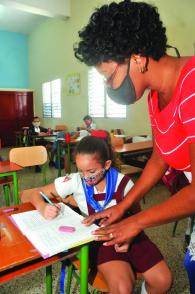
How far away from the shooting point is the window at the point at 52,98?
782 cm

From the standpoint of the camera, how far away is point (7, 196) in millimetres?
2482

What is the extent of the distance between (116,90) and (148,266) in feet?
2.38

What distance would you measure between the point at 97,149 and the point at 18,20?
27.4 feet

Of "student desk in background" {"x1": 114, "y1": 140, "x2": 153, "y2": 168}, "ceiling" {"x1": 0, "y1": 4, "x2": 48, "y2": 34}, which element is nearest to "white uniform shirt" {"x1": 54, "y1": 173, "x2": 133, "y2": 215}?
"student desk in background" {"x1": 114, "y1": 140, "x2": 153, "y2": 168}

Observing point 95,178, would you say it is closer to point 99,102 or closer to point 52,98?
point 99,102

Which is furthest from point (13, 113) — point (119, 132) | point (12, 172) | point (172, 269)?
point (172, 269)

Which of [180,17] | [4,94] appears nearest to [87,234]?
[180,17]

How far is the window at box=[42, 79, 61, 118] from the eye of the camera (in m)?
7.82

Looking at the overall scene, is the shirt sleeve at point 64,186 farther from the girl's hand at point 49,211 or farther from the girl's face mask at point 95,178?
the girl's hand at point 49,211

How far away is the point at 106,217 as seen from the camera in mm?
1002

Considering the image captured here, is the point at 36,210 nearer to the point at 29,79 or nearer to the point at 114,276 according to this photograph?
the point at 114,276

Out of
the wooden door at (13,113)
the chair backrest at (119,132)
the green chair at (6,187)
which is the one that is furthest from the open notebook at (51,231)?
the wooden door at (13,113)

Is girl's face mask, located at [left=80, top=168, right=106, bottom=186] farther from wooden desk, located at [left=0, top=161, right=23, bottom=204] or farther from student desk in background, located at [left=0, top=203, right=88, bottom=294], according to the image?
wooden desk, located at [left=0, top=161, right=23, bottom=204]

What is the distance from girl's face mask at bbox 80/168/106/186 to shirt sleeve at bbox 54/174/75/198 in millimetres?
68
